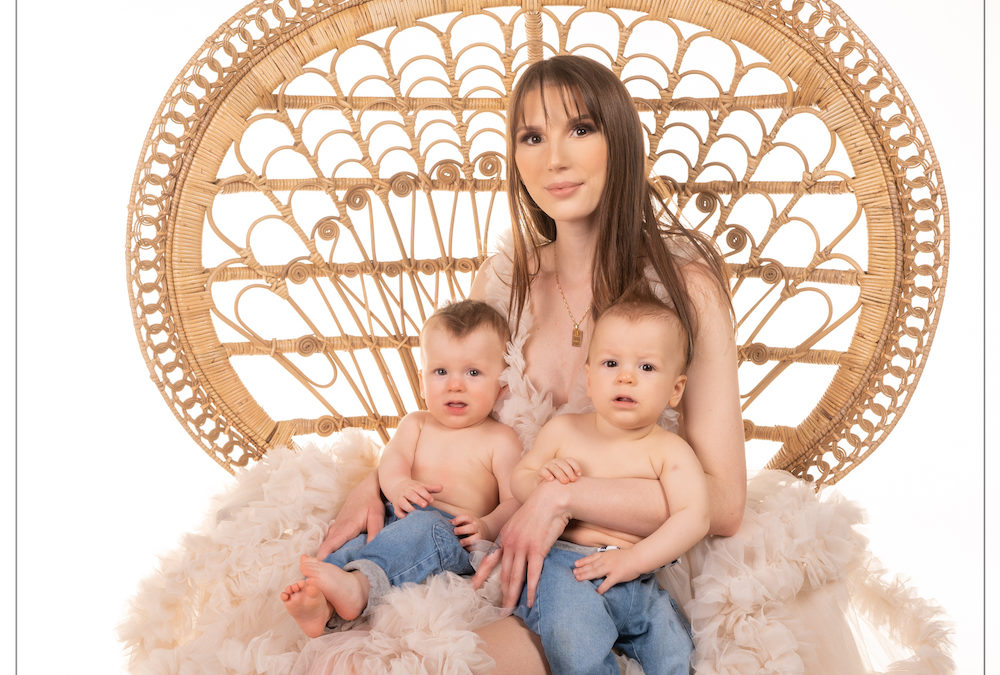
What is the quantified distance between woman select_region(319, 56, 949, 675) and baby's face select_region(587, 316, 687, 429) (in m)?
0.11

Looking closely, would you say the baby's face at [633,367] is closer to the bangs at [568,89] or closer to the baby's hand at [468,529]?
the baby's hand at [468,529]

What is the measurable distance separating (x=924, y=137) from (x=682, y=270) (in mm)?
703

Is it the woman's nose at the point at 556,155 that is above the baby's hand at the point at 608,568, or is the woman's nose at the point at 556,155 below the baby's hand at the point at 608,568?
above

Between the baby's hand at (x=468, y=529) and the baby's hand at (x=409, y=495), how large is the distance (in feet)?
0.26

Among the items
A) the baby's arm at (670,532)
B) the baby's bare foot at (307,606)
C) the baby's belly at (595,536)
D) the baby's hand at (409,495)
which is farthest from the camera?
the baby's hand at (409,495)

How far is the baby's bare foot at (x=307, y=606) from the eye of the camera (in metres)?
1.73

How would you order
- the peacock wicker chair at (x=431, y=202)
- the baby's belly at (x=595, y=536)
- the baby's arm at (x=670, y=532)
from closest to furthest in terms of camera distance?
the baby's arm at (x=670, y=532), the baby's belly at (x=595, y=536), the peacock wicker chair at (x=431, y=202)

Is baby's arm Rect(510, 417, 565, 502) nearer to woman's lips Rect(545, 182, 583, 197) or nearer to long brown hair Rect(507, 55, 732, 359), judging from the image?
long brown hair Rect(507, 55, 732, 359)

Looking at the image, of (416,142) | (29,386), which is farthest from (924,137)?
(29,386)

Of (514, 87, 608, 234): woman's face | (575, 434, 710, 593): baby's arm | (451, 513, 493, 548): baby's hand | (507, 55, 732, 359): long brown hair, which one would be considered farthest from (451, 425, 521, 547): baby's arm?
(514, 87, 608, 234): woman's face

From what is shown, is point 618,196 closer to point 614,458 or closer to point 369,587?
point 614,458

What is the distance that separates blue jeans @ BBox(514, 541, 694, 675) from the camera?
1.77 m

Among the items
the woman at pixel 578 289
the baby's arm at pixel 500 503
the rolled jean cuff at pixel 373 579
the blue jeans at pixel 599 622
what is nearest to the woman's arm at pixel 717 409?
the woman at pixel 578 289

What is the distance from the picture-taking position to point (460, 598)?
186 cm
